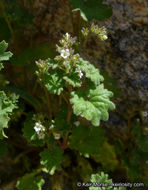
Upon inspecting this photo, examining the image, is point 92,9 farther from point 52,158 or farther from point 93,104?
point 52,158

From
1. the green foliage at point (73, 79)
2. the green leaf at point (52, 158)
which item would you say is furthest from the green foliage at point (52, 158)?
the green foliage at point (73, 79)

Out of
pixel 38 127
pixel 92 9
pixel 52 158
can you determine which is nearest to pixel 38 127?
pixel 38 127

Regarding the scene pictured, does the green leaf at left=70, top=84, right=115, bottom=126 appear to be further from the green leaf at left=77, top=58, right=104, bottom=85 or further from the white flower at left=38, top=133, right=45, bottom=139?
the white flower at left=38, top=133, right=45, bottom=139

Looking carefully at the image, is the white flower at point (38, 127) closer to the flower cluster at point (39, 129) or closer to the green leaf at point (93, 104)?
the flower cluster at point (39, 129)

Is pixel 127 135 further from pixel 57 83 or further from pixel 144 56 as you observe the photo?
pixel 57 83

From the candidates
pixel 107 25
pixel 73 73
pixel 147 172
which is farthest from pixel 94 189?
pixel 107 25

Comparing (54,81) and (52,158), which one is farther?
(52,158)
